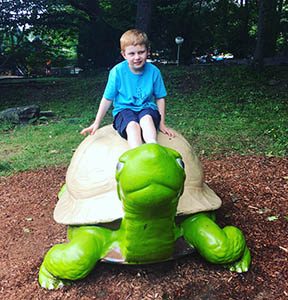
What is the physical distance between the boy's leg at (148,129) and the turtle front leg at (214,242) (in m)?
0.64

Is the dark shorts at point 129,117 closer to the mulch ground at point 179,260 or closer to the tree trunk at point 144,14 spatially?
the mulch ground at point 179,260

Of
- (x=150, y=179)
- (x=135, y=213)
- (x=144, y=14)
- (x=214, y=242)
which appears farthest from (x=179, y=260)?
(x=144, y=14)

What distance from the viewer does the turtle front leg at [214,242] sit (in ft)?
9.20

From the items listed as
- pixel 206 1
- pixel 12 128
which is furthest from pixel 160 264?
pixel 206 1

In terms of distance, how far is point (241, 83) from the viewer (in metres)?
11.1

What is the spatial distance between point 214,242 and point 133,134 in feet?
3.17

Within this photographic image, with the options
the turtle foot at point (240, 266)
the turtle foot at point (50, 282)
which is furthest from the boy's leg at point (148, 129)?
the turtle foot at point (50, 282)

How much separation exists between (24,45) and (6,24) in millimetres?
1047

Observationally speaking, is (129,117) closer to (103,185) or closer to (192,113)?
(103,185)

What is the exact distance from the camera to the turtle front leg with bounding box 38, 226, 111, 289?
2707 millimetres

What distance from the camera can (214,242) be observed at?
9.18 feet

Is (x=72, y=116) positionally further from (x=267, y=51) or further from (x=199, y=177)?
(x=267, y=51)

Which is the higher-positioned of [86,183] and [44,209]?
[86,183]

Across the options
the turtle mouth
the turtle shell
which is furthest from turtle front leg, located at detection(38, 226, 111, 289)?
the turtle mouth
